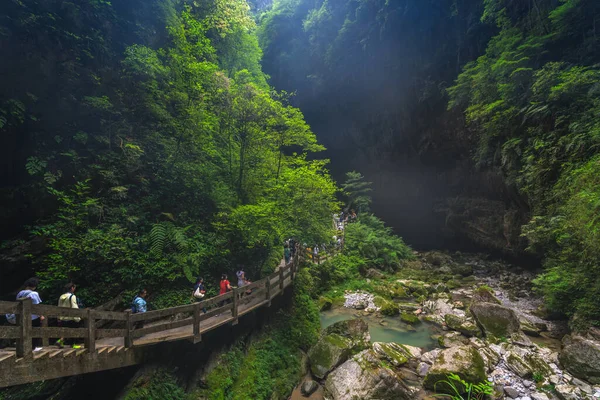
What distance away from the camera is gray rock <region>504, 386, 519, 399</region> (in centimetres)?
756

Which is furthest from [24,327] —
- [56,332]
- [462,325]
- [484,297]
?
[484,297]

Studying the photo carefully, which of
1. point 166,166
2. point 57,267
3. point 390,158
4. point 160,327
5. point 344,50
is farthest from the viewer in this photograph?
point 390,158

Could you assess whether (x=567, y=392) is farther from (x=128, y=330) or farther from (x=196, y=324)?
Result: (x=128, y=330)

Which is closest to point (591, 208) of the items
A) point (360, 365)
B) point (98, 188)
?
point (360, 365)

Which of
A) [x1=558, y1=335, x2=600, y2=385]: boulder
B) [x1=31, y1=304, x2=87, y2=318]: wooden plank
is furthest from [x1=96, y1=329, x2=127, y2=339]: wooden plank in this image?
[x1=558, y1=335, x2=600, y2=385]: boulder

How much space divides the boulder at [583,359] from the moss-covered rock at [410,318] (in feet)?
17.1

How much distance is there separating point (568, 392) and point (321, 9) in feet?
122

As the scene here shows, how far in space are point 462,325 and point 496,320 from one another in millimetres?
1322

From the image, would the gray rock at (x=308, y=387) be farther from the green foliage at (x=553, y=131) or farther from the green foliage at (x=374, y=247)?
the green foliage at (x=374, y=247)

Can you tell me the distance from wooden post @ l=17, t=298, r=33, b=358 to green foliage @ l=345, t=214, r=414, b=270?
64.3 ft

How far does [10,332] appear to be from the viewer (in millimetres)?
3955

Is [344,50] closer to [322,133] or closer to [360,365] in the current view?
[322,133]

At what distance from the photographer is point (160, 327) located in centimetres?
617

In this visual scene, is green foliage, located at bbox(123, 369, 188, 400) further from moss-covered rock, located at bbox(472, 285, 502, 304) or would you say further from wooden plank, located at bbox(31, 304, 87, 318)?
moss-covered rock, located at bbox(472, 285, 502, 304)
